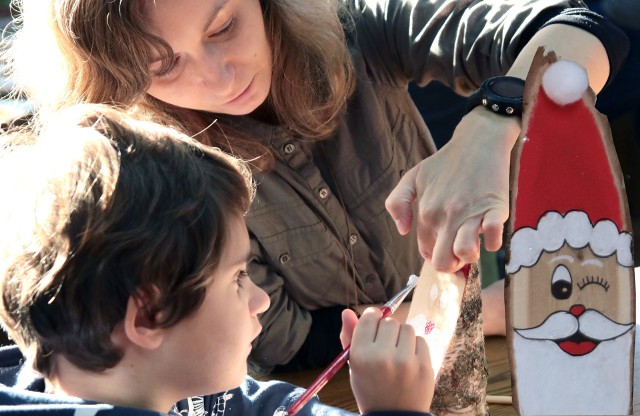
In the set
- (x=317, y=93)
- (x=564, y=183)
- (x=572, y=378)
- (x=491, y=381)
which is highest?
(x=564, y=183)

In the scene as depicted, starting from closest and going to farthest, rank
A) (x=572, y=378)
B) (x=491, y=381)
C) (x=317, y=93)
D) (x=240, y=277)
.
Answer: (x=572, y=378) → (x=240, y=277) → (x=491, y=381) → (x=317, y=93)

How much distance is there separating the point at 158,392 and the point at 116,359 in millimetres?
56

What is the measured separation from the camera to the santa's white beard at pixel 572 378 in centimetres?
76

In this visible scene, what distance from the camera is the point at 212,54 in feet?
4.04

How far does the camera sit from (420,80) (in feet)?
4.80

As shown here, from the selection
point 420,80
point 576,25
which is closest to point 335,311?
point 420,80

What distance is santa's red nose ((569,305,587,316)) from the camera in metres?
0.79

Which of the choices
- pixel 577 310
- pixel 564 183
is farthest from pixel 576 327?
pixel 564 183

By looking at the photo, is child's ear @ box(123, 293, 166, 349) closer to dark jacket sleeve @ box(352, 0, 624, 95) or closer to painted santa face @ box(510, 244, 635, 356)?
painted santa face @ box(510, 244, 635, 356)

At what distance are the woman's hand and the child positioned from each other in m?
0.10

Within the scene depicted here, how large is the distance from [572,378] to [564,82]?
276 mm

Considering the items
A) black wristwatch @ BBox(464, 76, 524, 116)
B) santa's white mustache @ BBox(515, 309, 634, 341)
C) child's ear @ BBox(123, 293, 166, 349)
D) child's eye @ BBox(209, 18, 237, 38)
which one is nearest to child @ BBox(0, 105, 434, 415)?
child's ear @ BBox(123, 293, 166, 349)

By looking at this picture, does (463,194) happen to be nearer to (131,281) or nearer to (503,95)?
(503,95)

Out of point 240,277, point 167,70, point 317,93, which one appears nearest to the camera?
point 240,277
